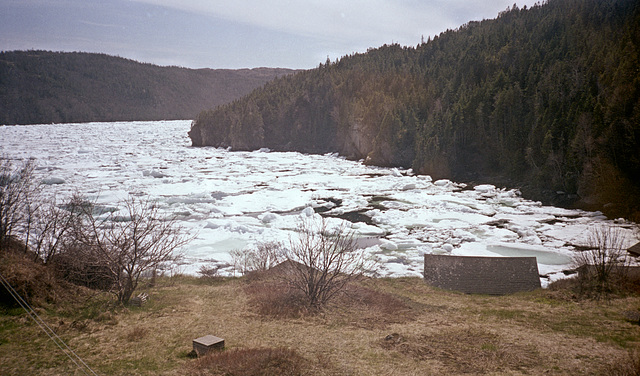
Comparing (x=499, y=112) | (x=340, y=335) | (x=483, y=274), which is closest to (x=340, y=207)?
(x=483, y=274)

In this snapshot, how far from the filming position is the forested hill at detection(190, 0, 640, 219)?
118 feet

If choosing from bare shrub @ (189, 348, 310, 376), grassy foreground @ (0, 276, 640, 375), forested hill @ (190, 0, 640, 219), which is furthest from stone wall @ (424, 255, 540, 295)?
forested hill @ (190, 0, 640, 219)

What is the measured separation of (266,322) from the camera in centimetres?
1423

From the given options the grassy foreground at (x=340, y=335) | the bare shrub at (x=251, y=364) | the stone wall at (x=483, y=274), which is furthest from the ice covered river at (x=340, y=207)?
the bare shrub at (x=251, y=364)

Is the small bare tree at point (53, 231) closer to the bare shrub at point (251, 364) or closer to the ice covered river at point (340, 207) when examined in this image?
the ice covered river at point (340, 207)

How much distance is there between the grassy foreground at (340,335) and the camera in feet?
33.6

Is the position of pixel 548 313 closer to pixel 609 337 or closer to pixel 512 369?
pixel 609 337

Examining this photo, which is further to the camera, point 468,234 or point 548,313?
point 468,234

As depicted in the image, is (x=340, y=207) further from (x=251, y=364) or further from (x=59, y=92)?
(x=59, y=92)

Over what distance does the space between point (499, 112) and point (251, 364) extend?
171ft

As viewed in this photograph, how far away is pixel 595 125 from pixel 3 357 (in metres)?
42.1

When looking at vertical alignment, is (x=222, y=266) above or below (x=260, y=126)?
below

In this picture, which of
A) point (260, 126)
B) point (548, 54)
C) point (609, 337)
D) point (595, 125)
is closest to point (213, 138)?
point (260, 126)

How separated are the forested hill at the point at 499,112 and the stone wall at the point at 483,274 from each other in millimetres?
18582
